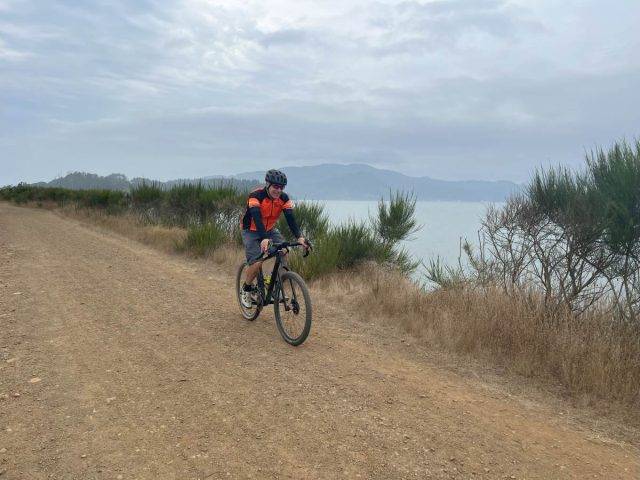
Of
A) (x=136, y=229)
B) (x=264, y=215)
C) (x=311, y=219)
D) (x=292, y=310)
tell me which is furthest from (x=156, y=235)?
(x=292, y=310)

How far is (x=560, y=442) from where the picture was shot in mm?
3547

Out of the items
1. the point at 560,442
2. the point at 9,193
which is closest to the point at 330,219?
the point at 560,442

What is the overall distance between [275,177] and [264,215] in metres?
0.56

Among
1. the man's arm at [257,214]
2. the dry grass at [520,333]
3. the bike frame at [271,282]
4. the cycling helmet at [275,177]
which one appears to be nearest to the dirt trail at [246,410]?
the bike frame at [271,282]

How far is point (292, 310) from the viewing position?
5473mm

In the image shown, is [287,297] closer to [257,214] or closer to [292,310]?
[292,310]

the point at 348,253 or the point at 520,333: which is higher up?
the point at 348,253

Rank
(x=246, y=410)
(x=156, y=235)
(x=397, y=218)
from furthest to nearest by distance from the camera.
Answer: (x=156, y=235), (x=397, y=218), (x=246, y=410)

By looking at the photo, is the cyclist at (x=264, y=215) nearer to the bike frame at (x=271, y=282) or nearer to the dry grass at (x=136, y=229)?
the bike frame at (x=271, y=282)

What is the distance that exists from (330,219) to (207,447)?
10874 mm

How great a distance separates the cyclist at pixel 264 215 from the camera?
5418 millimetres

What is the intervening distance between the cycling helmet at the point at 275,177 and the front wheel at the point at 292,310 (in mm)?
1128

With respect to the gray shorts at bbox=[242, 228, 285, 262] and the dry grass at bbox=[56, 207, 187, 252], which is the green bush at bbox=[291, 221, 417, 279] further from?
the dry grass at bbox=[56, 207, 187, 252]

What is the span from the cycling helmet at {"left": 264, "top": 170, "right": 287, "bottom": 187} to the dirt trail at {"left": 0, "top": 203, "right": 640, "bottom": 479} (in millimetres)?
1980
